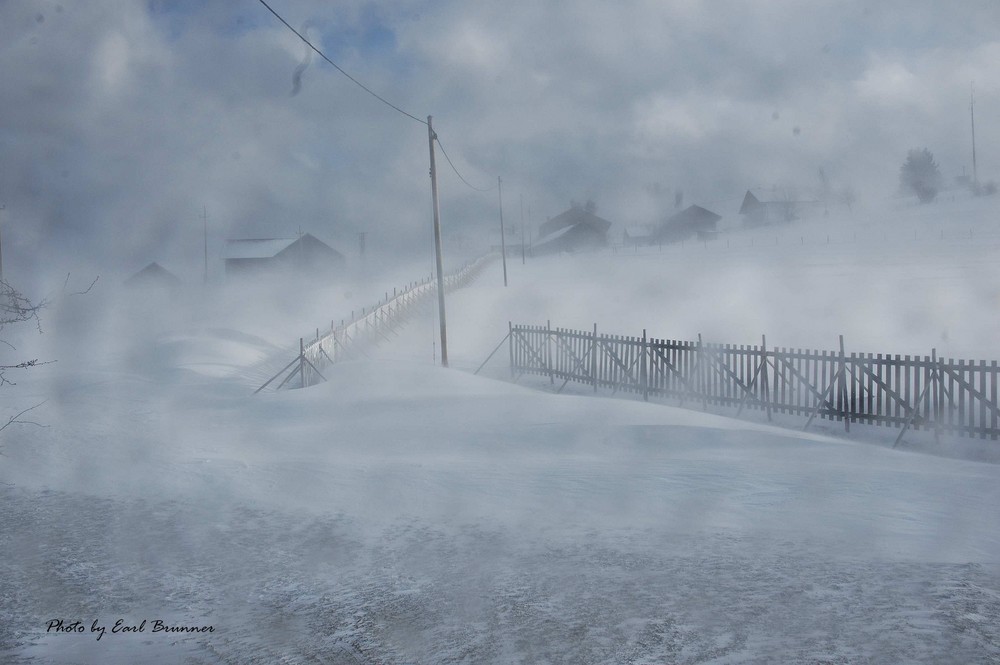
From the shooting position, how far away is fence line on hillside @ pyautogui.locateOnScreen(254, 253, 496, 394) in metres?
21.2

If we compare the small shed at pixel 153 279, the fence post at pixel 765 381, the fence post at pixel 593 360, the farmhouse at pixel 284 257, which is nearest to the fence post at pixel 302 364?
the fence post at pixel 593 360

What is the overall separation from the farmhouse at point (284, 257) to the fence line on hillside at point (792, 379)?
58.9m

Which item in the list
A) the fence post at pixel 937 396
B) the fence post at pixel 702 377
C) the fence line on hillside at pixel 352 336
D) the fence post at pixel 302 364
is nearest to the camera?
the fence post at pixel 937 396

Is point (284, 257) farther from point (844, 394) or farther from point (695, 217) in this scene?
point (844, 394)

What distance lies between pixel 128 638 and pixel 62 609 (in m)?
0.87

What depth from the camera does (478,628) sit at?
16.2ft

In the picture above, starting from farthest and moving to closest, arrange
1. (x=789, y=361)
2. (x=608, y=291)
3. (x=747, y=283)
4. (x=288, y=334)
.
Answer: (x=608, y=291) → (x=747, y=283) → (x=288, y=334) → (x=789, y=361)

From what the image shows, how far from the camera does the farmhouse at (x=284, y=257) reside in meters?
75.4

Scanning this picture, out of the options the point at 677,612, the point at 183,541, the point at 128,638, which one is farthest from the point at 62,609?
the point at 677,612

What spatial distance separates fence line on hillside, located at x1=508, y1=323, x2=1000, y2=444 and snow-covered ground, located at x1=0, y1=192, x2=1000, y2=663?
2717mm

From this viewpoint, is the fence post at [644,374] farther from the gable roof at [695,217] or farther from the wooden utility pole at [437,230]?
the gable roof at [695,217]

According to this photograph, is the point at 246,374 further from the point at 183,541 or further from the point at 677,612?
the point at 677,612

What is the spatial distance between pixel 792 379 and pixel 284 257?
67624 millimetres

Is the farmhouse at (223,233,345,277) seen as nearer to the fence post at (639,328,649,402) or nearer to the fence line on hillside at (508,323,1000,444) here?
the fence line on hillside at (508,323,1000,444)
